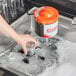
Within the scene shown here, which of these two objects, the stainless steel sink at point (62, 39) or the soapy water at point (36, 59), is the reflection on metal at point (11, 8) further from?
the soapy water at point (36, 59)

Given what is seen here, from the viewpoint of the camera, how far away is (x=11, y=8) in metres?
1.57

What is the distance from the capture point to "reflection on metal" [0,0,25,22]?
1512 millimetres

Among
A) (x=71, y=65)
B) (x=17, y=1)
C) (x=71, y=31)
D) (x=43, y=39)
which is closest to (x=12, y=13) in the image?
(x=17, y=1)

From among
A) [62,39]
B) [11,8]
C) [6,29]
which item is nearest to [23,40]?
[6,29]

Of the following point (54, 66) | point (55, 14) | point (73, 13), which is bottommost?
point (54, 66)

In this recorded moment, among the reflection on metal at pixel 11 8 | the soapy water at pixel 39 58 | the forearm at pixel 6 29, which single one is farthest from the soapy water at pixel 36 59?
the reflection on metal at pixel 11 8

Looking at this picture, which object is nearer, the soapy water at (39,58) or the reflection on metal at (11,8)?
the soapy water at (39,58)

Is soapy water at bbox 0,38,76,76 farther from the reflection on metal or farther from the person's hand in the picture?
the reflection on metal

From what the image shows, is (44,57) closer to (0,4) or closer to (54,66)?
(54,66)

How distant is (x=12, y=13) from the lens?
158cm

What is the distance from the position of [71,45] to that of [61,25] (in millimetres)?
165

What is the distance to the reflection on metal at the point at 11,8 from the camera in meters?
1.51

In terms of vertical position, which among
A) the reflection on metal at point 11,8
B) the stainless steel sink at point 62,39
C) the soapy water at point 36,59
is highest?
the reflection on metal at point 11,8

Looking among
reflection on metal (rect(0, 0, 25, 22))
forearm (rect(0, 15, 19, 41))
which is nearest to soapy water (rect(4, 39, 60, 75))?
forearm (rect(0, 15, 19, 41))
